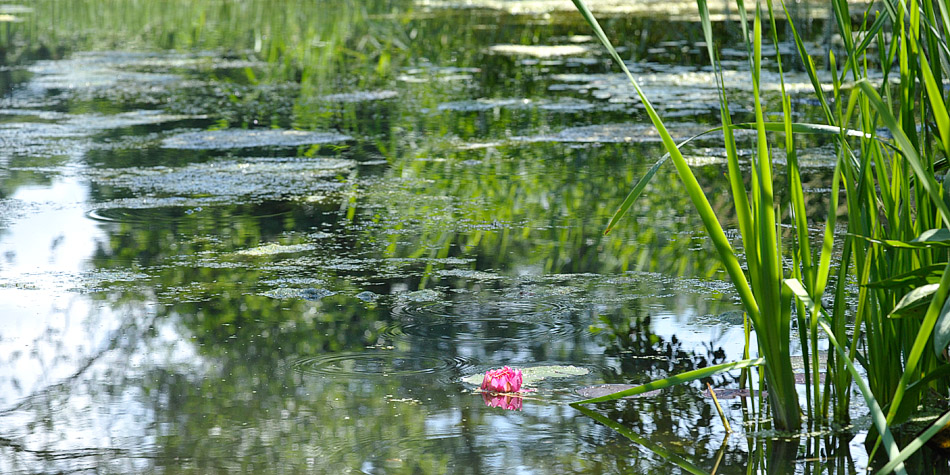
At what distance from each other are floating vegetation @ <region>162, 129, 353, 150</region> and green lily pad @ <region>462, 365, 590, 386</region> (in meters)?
3.80

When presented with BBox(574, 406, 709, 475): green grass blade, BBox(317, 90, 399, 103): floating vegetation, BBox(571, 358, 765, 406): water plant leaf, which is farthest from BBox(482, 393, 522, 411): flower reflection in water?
BBox(317, 90, 399, 103): floating vegetation

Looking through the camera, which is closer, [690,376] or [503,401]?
[690,376]

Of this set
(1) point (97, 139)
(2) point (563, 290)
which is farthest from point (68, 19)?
(2) point (563, 290)

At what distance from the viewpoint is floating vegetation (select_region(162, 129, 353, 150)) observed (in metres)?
6.50

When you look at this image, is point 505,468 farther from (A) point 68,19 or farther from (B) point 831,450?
(A) point 68,19

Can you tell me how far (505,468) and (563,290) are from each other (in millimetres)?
1355

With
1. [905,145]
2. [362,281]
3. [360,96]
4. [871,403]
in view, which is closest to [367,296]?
[362,281]

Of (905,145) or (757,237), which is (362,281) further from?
(905,145)

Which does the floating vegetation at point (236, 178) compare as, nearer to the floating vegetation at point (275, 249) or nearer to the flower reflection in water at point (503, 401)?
the floating vegetation at point (275, 249)

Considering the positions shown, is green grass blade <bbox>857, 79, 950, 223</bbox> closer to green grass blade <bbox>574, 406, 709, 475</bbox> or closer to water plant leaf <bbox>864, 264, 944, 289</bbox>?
water plant leaf <bbox>864, 264, 944, 289</bbox>

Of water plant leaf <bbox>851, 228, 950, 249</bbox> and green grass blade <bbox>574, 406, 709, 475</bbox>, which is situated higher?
water plant leaf <bbox>851, 228, 950, 249</bbox>

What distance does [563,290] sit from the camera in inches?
144

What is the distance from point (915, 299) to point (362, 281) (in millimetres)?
2085

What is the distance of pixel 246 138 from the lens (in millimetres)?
6688
